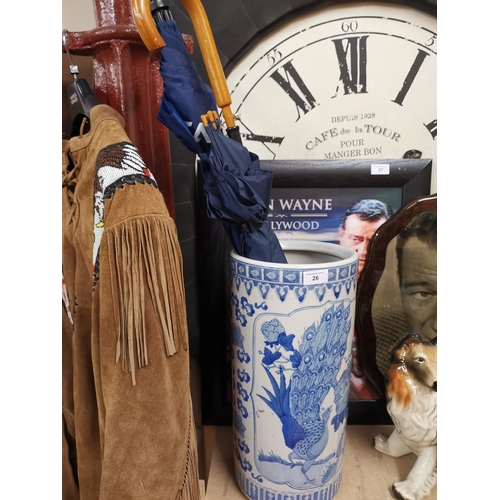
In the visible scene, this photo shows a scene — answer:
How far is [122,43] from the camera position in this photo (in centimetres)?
79

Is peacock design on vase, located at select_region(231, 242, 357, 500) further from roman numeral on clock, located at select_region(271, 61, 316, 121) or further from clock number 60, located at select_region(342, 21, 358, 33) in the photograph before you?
clock number 60, located at select_region(342, 21, 358, 33)

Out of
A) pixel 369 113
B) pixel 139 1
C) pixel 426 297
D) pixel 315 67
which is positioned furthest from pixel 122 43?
pixel 426 297

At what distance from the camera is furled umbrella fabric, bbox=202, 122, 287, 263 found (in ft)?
2.40

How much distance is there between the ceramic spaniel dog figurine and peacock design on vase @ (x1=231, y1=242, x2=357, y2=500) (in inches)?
4.1

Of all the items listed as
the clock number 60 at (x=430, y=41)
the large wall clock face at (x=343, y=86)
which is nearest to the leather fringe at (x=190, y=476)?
the large wall clock face at (x=343, y=86)

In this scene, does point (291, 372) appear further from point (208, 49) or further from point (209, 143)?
point (208, 49)

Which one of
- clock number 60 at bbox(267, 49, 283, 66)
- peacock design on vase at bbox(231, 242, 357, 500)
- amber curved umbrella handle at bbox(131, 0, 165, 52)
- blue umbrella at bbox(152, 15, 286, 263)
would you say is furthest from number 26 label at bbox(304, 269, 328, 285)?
clock number 60 at bbox(267, 49, 283, 66)

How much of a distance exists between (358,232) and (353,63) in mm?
409

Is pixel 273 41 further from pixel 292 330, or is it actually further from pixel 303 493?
pixel 303 493

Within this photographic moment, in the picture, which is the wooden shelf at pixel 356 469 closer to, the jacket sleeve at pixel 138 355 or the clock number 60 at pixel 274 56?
the jacket sleeve at pixel 138 355

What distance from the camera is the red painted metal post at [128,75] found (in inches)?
31.2

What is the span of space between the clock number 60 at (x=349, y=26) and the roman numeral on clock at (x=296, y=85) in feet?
0.49

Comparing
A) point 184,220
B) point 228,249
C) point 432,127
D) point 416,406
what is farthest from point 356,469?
point 432,127

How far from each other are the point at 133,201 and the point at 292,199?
506mm
